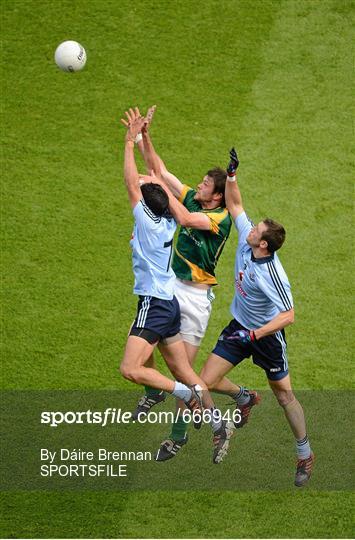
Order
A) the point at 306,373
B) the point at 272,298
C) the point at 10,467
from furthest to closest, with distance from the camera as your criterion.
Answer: the point at 306,373 < the point at 10,467 < the point at 272,298

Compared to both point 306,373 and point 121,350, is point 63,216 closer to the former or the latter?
point 121,350

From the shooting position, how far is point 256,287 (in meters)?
11.1

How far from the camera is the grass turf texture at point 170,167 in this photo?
1158cm

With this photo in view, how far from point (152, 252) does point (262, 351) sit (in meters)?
1.42

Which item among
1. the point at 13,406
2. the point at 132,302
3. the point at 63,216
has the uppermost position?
the point at 63,216

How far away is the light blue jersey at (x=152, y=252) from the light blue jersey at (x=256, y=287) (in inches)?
26.2

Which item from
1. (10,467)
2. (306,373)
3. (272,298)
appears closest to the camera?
(272,298)

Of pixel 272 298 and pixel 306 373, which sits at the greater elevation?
pixel 272 298

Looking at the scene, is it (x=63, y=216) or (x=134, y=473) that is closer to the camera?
(x=134, y=473)

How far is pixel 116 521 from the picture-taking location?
11414 millimetres

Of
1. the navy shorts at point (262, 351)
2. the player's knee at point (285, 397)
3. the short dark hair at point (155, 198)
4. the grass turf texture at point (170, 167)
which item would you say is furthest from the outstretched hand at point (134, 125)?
the player's knee at point (285, 397)

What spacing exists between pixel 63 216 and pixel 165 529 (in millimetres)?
4706

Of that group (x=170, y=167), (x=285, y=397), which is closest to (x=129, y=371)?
(x=285, y=397)

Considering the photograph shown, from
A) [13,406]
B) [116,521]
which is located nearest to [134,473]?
[116,521]
